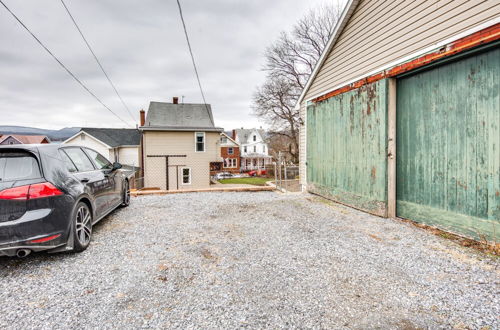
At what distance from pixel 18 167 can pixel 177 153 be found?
15.0 meters

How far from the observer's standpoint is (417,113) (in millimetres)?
3951

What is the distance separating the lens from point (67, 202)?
2686mm

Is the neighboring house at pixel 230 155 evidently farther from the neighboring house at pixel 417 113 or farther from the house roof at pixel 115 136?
the neighboring house at pixel 417 113

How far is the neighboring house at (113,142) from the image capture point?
2373cm

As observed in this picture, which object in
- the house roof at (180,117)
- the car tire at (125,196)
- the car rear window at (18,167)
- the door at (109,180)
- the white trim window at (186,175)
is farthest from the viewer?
the house roof at (180,117)

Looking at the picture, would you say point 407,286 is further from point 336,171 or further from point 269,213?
point 336,171

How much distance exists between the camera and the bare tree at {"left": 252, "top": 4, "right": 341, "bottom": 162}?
18969 mm

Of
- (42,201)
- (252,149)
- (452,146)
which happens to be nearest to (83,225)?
(42,201)

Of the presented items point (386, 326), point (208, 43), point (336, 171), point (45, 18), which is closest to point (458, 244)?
point (386, 326)

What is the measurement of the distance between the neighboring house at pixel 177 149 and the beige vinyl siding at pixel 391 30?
41.2ft

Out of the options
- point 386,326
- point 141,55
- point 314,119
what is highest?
point 141,55

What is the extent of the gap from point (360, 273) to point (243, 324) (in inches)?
53.8

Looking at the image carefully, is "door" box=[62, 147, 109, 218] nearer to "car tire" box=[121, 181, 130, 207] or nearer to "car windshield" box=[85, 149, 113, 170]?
"car windshield" box=[85, 149, 113, 170]

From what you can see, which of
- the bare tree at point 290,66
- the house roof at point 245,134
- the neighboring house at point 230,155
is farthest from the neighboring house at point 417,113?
the house roof at point 245,134
